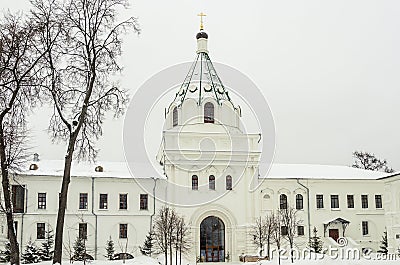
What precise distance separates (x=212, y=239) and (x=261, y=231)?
12.6ft

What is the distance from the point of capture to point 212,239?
3994 cm

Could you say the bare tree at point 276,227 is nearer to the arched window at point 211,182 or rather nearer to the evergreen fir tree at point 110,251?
the arched window at point 211,182

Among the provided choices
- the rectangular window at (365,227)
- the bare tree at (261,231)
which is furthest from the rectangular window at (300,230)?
the rectangular window at (365,227)

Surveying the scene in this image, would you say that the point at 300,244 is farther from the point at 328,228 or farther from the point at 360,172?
the point at 360,172

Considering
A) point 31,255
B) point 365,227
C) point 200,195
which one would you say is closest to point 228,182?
point 200,195

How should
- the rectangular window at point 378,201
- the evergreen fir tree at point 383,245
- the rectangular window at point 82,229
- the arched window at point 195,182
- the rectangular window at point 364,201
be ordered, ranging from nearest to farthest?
the rectangular window at point 82,229 < the arched window at point 195,182 < the evergreen fir tree at point 383,245 < the rectangular window at point 364,201 < the rectangular window at point 378,201

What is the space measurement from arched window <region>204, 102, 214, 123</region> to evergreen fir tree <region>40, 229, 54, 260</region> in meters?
13.8

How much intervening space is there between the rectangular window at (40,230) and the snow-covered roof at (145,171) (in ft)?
11.5

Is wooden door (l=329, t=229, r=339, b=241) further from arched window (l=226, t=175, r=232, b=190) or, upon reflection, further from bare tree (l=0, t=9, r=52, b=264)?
bare tree (l=0, t=9, r=52, b=264)

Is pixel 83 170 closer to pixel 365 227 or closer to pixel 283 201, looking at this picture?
pixel 283 201

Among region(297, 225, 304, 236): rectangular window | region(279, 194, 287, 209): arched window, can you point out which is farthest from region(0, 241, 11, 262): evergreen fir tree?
region(297, 225, 304, 236): rectangular window

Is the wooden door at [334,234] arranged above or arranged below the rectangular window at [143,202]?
below

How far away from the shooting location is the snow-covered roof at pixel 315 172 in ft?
146

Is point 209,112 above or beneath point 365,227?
above
